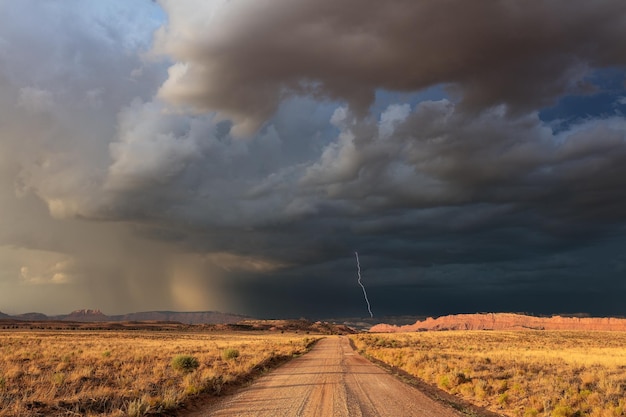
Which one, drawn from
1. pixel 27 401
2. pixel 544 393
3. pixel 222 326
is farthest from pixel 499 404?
pixel 222 326

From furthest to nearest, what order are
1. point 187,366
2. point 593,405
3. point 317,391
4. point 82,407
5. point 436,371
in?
1. point 187,366
2. point 436,371
3. point 317,391
4. point 593,405
5. point 82,407

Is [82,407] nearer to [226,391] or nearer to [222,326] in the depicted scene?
[226,391]

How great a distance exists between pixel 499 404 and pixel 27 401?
50.3 feet

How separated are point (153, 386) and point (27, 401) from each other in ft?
17.3

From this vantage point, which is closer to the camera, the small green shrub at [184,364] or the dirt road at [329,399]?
the dirt road at [329,399]

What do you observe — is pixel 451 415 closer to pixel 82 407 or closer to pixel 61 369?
pixel 82 407

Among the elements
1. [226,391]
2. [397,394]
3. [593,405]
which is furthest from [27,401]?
[593,405]

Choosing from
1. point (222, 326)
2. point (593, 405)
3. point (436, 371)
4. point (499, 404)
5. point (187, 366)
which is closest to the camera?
point (593, 405)

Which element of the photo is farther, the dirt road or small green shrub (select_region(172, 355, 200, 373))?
small green shrub (select_region(172, 355, 200, 373))

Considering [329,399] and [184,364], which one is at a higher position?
[329,399]

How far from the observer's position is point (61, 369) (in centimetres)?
2528

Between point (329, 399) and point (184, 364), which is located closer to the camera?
point (329, 399)

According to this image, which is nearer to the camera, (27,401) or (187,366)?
(27,401)

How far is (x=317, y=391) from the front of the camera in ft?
55.9
